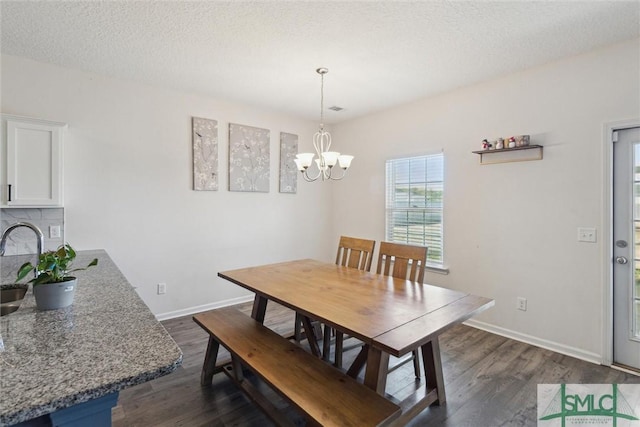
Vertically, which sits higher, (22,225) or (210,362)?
(22,225)

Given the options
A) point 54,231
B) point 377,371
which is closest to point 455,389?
point 377,371

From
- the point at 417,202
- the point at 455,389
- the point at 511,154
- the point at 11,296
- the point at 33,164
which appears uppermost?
the point at 511,154

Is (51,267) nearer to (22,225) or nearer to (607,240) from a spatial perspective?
(22,225)

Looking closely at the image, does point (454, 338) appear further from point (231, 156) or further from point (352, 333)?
point (231, 156)

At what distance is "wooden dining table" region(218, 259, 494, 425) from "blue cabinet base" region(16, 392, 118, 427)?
103cm

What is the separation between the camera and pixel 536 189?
3.03m

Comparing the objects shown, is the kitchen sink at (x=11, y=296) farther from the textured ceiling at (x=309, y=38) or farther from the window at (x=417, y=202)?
the window at (x=417, y=202)

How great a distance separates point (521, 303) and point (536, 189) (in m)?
1.15

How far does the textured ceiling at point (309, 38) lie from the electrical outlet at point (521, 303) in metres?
2.29

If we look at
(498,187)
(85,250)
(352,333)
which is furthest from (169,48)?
(498,187)

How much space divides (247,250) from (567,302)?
3588mm

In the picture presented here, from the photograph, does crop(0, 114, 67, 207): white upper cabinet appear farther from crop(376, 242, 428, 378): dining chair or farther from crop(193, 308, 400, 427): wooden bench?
crop(376, 242, 428, 378): dining chair

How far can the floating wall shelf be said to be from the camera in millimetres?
3004

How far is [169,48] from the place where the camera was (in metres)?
2.68
